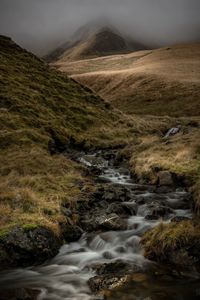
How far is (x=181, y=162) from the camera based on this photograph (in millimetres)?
24688

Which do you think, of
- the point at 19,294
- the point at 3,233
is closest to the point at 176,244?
the point at 19,294

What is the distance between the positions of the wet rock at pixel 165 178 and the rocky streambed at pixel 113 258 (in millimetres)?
59

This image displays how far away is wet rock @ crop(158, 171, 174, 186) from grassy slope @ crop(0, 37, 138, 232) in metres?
4.25

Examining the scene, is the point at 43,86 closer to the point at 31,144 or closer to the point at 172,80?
the point at 31,144

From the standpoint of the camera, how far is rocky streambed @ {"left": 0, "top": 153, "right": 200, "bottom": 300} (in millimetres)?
12031

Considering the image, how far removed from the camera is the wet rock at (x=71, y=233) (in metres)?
16.0

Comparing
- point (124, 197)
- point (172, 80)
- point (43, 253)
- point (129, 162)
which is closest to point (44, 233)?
point (43, 253)

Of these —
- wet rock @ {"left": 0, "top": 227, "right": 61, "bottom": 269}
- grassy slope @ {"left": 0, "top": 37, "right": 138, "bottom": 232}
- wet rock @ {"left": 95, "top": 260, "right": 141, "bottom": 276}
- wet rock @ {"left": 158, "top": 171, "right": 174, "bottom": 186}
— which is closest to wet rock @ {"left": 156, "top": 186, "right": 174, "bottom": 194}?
wet rock @ {"left": 158, "top": 171, "right": 174, "bottom": 186}

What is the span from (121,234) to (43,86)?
34367 mm

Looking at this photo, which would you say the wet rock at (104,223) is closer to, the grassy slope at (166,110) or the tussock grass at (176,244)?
the grassy slope at (166,110)

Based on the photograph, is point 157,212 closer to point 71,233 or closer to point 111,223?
point 111,223

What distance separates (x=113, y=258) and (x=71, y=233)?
7.35 ft

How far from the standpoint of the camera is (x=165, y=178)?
74.7 ft

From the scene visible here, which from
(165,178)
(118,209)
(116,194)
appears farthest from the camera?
(165,178)
